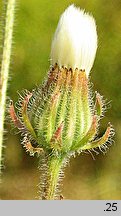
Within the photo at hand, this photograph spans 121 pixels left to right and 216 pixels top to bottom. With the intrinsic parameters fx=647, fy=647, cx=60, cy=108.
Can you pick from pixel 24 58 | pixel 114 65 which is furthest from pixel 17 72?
pixel 114 65

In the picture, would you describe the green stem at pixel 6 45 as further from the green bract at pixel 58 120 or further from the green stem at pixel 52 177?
the green stem at pixel 52 177

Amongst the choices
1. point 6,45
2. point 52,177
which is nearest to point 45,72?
point 52,177

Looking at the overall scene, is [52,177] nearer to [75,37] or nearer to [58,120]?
[58,120]

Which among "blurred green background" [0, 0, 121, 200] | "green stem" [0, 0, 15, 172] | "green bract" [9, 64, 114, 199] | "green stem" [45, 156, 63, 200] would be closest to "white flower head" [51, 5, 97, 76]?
"green bract" [9, 64, 114, 199]

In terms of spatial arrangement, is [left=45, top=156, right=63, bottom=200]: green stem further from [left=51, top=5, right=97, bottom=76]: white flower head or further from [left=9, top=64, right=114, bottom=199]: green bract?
[left=51, top=5, right=97, bottom=76]: white flower head

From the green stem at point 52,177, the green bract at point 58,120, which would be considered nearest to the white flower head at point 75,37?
the green bract at point 58,120
